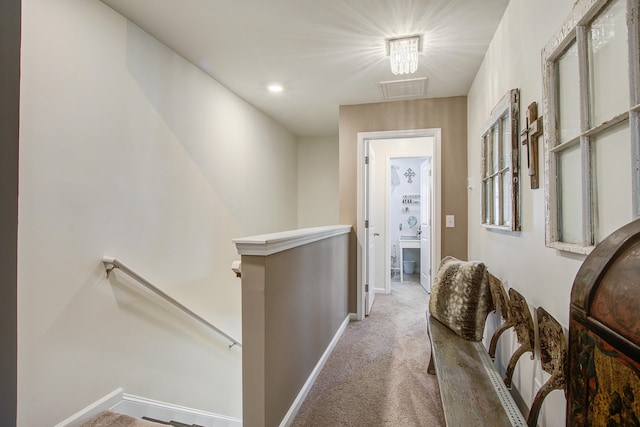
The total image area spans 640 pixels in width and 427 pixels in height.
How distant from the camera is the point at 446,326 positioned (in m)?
2.04

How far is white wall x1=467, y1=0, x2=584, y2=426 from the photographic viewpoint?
122 centimetres

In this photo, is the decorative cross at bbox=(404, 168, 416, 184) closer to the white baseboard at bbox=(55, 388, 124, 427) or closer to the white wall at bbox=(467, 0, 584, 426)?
the white wall at bbox=(467, 0, 584, 426)

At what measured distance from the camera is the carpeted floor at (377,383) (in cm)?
184

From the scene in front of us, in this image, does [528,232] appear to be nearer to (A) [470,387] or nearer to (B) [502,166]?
(B) [502,166]

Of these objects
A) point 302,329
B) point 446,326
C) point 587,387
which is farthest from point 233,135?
point 587,387

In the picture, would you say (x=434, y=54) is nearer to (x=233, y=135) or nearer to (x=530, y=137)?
A: (x=530, y=137)

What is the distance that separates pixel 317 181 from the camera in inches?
198

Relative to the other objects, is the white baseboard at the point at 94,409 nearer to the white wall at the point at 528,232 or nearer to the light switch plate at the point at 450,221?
the white wall at the point at 528,232

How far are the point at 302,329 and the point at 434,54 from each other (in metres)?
2.18

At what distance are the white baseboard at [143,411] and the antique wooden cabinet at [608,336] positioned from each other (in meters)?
2.17

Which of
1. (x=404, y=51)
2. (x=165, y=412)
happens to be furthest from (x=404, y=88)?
(x=165, y=412)

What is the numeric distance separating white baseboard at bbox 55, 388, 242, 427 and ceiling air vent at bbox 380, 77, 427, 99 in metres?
3.00

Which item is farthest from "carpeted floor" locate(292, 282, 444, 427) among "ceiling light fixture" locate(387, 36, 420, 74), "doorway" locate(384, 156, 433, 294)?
"doorway" locate(384, 156, 433, 294)

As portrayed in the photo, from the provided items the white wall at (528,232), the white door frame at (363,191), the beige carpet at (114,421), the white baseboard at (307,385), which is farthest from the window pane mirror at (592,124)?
the beige carpet at (114,421)
